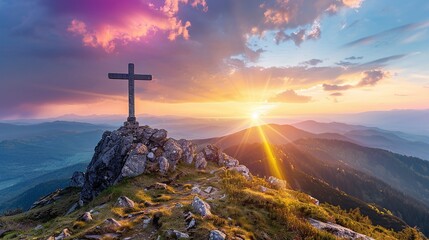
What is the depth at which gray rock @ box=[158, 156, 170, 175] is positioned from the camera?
1242 inches

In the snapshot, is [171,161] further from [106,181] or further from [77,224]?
[77,224]

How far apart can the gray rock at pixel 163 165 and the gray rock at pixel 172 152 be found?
4.65 feet

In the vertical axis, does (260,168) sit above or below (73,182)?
below

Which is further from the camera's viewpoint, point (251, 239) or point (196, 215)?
point (196, 215)

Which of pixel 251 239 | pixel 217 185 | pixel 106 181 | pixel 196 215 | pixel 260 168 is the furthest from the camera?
pixel 260 168

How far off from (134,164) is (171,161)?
5456mm

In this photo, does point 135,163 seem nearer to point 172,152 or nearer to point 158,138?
point 172,152

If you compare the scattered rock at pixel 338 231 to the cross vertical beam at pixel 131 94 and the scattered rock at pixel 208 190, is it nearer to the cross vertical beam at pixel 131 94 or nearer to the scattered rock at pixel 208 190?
the scattered rock at pixel 208 190

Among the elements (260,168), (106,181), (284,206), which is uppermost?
(284,206)

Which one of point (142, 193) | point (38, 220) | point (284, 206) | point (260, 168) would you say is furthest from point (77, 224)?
point (260, 168)

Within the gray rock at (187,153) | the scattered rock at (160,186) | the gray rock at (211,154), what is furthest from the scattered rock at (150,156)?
the gray rock at (211,154)

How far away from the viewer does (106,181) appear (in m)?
33.3

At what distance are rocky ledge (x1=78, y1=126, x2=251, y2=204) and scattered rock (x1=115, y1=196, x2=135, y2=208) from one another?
23.6ft

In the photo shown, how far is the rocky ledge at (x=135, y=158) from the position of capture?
101 feet
